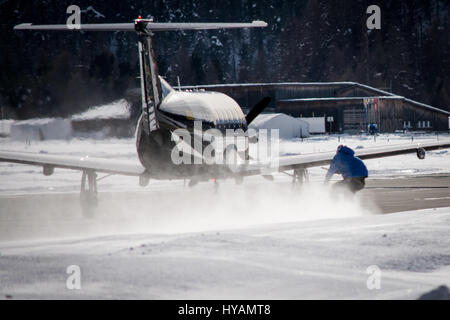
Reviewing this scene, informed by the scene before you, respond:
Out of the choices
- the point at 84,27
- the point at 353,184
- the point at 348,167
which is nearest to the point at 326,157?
the point at 353,184

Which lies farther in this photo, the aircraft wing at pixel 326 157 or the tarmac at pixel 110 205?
the aircraft wing at pixel 326 157

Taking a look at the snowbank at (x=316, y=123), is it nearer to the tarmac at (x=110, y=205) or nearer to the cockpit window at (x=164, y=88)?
the tarmac at (x=110, y=205)

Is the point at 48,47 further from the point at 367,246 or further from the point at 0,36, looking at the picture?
the point at 367,246

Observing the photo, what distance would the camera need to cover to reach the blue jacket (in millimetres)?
16172

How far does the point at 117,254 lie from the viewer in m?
9.26

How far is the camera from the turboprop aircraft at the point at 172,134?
16266 millimetres

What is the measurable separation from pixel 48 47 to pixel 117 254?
578 ft

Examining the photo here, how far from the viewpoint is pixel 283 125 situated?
79000 mm

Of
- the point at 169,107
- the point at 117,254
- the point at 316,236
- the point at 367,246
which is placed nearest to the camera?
the point at 117,254

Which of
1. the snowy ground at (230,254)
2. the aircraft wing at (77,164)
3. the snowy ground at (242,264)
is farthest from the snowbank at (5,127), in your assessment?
the snowy ground at (242,264)

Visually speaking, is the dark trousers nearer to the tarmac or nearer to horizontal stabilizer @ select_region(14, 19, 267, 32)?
the tarmac

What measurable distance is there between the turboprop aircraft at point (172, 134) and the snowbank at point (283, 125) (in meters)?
58.5

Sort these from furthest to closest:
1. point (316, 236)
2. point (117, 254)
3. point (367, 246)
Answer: point (316, 236), point (367, 246), point (117, 254)
